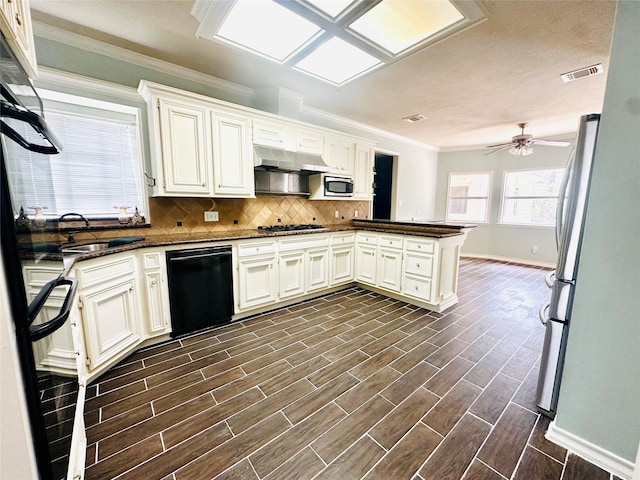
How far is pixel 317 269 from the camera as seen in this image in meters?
3.53

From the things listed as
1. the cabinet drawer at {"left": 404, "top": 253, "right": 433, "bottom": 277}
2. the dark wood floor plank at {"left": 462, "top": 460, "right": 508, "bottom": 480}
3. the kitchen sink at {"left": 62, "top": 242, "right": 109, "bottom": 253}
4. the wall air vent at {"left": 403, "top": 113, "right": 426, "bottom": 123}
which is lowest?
the dark wood floor plank at {"left": 462, "top": 460, "right": 508, "bottom": 480}

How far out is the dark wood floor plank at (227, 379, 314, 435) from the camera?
5.15 ft

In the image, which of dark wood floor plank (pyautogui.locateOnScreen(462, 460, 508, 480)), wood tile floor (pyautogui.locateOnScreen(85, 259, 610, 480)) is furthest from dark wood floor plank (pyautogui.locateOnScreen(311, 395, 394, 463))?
dark wood floor plank (pyautogui.locateOnScreen(462, 460, 508, 480))

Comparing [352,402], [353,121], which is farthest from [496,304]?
[353,121]

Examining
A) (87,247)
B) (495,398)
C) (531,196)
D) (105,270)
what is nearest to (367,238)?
(495,398)

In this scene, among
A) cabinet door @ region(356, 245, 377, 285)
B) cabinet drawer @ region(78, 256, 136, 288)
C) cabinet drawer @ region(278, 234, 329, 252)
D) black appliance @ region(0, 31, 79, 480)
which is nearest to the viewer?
black appliance @ region(0, 31, 79, 480)

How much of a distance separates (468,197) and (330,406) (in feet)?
21.6

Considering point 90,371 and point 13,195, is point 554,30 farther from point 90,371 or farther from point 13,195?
point 90,371

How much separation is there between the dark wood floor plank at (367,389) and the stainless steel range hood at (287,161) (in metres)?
2.37

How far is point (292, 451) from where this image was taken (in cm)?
140

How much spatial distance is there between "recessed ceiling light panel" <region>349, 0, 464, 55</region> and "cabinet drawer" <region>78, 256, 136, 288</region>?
259 cm

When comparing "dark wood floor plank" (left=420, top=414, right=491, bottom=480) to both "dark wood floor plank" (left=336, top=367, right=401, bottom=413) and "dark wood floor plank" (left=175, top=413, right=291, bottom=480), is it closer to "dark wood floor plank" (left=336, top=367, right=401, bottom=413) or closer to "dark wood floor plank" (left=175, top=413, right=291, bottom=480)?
"dark wood floor plank" (left=336, top=367, right=401, bottom=413)

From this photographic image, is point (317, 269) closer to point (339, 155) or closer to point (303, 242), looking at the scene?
point (303, 242)

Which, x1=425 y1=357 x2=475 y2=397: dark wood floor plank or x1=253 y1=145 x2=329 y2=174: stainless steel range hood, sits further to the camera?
x1=253 y1=145 x2=329 y2=174: stainless steel range hood
